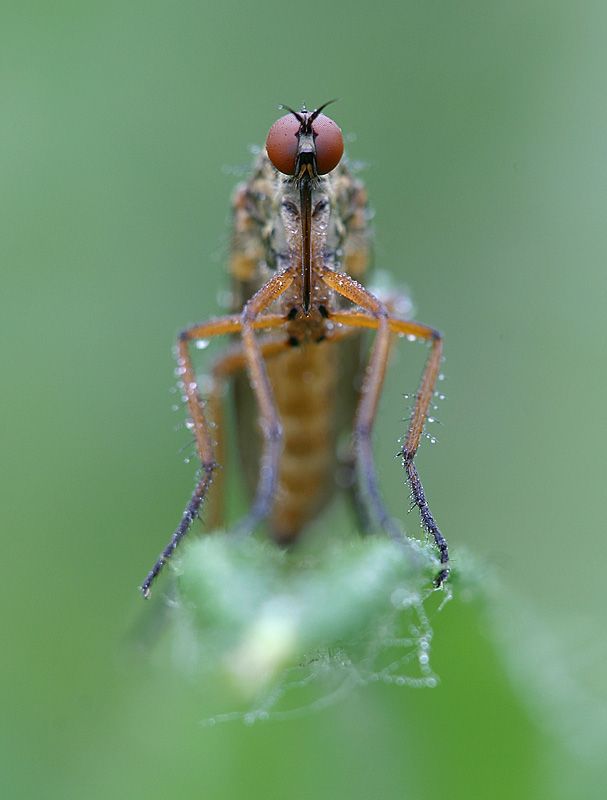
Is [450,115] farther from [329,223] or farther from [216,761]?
[216,761]

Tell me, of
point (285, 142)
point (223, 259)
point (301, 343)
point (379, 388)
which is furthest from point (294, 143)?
point (223, 259)

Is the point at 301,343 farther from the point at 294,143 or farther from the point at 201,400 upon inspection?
the point at 294,143

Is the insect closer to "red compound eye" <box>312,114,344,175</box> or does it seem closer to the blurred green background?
"red compound eye" <box>312,114,344,175</box>

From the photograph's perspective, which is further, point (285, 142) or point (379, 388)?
point (285, 142)

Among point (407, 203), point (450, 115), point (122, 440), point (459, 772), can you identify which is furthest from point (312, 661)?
point (450, 115)

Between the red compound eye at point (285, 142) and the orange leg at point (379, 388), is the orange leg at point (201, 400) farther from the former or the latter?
the red compound eye at point (285, 142)

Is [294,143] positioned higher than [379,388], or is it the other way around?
[294,143]

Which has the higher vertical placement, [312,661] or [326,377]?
[326,377]
